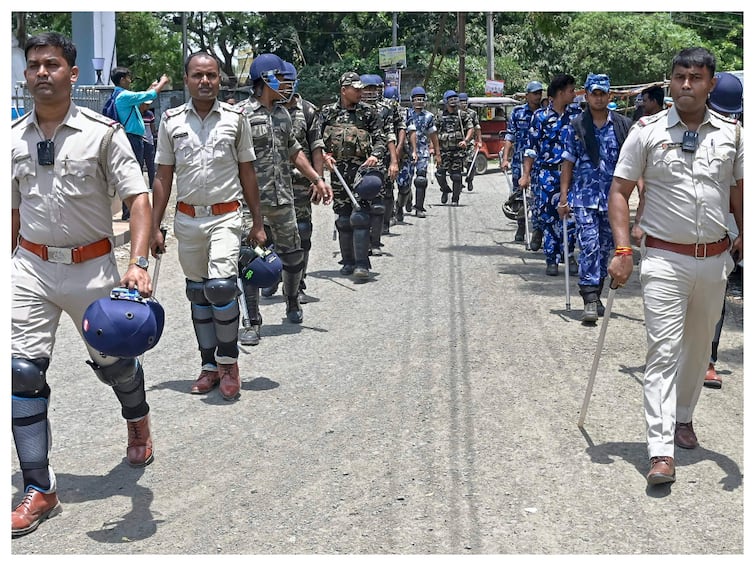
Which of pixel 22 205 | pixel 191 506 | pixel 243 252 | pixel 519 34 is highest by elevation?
pixel 519 34

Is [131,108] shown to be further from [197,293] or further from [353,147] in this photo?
[197,293]

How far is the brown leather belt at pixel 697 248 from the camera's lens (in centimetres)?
→ 579

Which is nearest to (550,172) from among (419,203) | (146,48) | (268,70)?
(268,70)

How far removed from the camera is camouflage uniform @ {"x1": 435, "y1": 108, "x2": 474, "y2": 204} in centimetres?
2034

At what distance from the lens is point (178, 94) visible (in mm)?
34750

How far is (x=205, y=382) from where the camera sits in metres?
7.50

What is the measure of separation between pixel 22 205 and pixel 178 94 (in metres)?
30.4

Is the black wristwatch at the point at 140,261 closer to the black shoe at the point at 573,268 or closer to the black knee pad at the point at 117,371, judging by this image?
the black knee pad at the point at 117,371

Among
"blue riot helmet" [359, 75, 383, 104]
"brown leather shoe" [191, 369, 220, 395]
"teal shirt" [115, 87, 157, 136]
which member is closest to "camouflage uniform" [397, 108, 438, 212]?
"teal shirt" [115, 87, 157, 136]

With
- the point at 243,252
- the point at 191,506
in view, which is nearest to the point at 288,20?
the point at 243,252

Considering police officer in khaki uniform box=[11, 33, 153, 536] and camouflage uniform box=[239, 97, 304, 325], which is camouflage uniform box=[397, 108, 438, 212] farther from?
police officer in khaki uniform box=[11, 33, 153, 536]

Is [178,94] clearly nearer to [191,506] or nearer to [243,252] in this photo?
[243,252]

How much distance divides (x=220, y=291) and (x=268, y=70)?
2380mm

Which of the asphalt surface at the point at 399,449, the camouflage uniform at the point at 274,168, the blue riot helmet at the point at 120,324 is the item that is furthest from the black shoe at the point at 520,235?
the blue riot helmet at the point at 120,324
